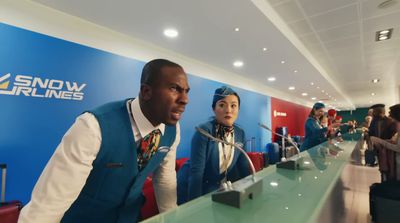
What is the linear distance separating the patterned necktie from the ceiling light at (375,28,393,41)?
13.5 ft

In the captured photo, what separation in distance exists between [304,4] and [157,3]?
1776 millimetres

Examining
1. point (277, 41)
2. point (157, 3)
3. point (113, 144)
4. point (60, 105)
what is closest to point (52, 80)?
point (60, 105)

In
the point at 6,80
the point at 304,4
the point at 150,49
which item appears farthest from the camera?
the point at 150,49

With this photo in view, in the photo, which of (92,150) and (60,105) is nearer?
(92,150)

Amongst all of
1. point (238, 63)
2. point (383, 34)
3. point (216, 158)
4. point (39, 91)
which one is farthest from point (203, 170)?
point (383, 34)

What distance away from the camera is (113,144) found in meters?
0.75

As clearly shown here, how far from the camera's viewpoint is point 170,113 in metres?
0.85

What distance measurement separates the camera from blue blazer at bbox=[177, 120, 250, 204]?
1.27m

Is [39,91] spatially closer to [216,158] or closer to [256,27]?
[216,158]

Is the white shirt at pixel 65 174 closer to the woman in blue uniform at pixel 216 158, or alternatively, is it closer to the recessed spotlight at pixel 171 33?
the woman in blue uniform at pixel 216 158

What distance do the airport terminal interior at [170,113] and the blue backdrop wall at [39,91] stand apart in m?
0.01

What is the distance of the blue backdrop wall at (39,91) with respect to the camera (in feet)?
6.07

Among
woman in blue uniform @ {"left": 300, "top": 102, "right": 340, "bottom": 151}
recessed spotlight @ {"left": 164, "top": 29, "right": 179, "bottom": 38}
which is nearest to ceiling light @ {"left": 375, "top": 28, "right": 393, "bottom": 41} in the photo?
woman in blue uniform @ {"left": 300, "top": 102, "right": 340, "bottom": 151}

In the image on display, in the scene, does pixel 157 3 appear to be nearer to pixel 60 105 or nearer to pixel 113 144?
pixel 60 105
